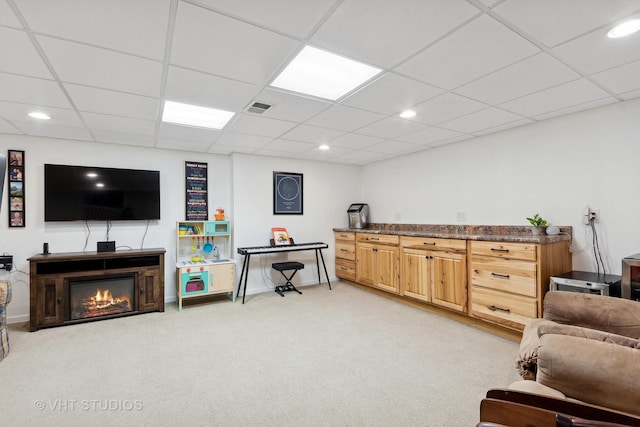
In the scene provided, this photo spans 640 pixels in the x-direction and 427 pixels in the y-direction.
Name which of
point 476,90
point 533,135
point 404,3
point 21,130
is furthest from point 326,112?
point 21,130

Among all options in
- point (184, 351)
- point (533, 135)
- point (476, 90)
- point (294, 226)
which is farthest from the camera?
point (294, 226)

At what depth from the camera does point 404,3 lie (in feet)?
4.79

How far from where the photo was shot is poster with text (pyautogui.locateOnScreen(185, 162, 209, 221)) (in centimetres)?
464

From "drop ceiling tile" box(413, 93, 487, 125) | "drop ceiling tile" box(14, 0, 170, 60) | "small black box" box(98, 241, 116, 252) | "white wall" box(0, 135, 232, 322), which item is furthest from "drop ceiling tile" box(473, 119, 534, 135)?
"small black box" box(98, 241, 116, 252)

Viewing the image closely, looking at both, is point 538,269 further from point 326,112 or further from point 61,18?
point 61,18

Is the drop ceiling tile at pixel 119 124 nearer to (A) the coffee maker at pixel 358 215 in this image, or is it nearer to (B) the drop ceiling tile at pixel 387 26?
(B) the drop ceiling tile at pixel 387 26

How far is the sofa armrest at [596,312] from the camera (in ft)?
5.48

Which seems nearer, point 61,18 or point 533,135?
point 61,18

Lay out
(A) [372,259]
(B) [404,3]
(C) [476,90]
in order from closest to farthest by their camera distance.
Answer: (B) [404,3] < (C) [476,90] < (A) [372,259]

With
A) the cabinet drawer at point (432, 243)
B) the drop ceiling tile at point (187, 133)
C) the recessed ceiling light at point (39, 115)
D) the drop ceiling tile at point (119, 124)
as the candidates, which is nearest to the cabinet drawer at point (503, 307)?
the cabinet drawer at point (432, 243)

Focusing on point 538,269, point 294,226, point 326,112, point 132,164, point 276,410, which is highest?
point 326,112

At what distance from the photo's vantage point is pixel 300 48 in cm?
186

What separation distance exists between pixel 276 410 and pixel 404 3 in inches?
98.1

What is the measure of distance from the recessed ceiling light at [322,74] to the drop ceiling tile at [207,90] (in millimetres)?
326
